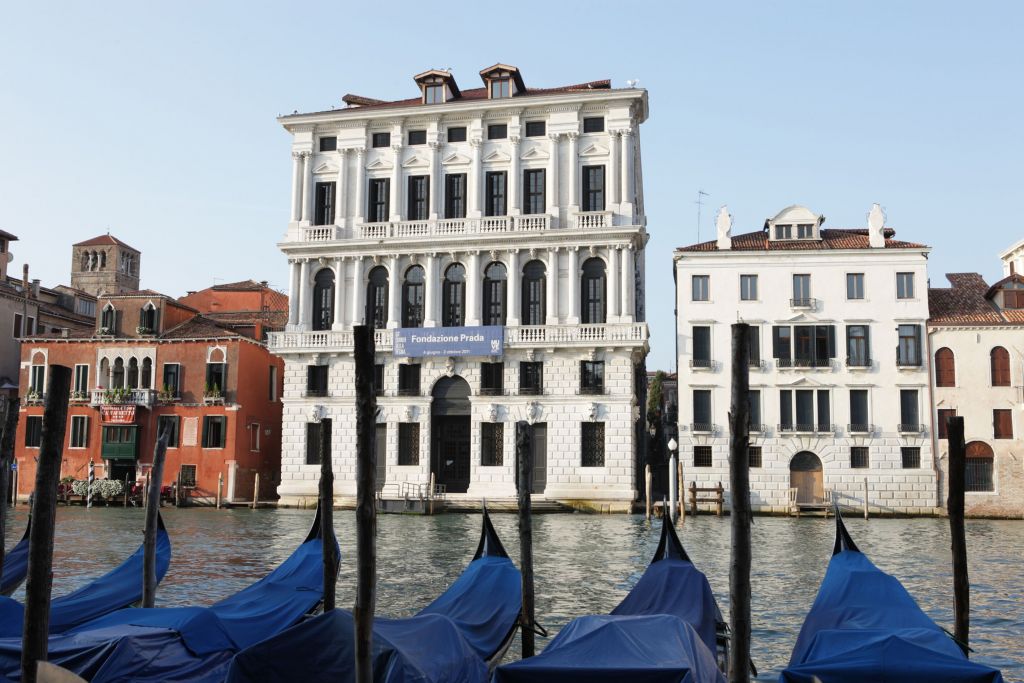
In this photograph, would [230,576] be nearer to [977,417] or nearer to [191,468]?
[191,468]

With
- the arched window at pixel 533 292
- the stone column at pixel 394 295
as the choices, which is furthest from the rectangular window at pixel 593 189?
the stone column at pixel 394 295

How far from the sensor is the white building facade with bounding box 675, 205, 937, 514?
3084 centimetres

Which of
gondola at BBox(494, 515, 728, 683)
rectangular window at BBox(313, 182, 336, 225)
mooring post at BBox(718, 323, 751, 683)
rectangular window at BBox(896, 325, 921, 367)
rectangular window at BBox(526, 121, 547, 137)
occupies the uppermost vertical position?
rectangular window at BBox(526, 121, 547, 137)

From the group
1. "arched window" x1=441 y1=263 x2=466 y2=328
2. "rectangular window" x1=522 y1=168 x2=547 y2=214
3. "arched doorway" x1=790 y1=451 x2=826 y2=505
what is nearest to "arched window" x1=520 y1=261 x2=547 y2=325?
"rectangular window" x1=522 y1=168 x2=547 y2=214

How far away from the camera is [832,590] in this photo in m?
9.31

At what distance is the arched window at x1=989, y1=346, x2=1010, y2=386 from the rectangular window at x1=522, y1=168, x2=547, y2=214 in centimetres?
1527

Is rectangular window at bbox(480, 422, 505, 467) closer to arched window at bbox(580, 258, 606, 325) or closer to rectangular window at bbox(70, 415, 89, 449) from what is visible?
arched window at bbox(580, 258, 606, 325)

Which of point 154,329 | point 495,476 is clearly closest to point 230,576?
point 495,476

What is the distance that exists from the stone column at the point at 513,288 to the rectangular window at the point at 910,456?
12855 millimetres

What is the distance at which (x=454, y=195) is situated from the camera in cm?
3534

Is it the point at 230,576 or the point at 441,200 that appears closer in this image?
the point at 230,576

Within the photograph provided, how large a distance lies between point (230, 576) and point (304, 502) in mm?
19257

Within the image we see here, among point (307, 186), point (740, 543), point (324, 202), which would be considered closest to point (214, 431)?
point (324, 202)

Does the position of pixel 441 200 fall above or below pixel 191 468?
above
